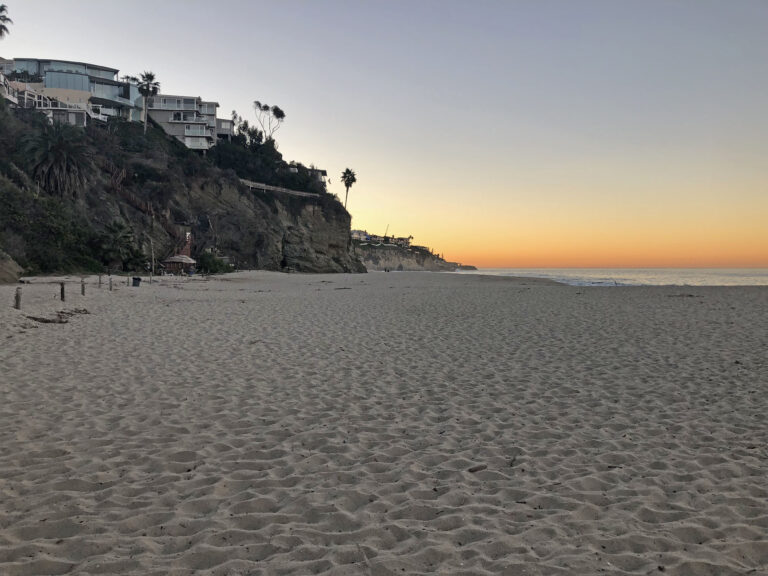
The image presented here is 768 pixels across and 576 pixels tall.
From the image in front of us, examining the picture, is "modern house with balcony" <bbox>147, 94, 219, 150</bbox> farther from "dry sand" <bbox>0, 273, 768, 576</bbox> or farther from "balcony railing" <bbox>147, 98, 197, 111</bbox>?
"dry sand" <bbox>0, 273, 768, 576</bbox>

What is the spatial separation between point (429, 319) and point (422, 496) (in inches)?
551

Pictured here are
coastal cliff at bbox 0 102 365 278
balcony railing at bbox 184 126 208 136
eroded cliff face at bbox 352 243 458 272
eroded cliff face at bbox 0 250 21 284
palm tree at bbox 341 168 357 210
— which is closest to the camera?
eroded cliff face at bbox 0 250 21 284

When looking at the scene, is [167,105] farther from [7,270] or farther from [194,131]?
[7,270]

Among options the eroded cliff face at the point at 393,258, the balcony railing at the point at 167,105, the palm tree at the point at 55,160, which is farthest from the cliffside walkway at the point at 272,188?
the eroded cliff face at the point at 393,258

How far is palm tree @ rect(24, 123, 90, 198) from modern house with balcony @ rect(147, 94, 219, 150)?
35373mm

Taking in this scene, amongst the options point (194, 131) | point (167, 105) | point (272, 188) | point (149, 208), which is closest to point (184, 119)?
point (194, 131)

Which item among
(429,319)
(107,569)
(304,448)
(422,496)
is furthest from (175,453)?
(429,319)

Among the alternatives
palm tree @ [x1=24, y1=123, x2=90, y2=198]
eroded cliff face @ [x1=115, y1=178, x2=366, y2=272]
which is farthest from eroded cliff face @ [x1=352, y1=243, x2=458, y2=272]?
palm tree @ [x1=24, y1=123, x2=90, y2=198]

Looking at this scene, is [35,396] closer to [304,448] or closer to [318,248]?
[304,448]

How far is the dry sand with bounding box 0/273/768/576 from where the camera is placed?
3.52 metres

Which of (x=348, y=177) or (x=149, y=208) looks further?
(x=348, y=177)

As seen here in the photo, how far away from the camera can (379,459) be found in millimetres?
5293

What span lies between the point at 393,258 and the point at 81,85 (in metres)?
105

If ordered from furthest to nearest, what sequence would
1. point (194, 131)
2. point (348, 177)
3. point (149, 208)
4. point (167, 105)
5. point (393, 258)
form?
point (393, 258) → point (348, 177) → point (167, 105) → point (194, 131) → point (149, 208)
